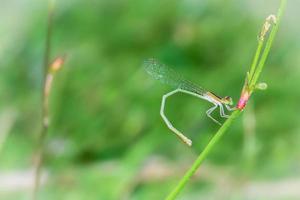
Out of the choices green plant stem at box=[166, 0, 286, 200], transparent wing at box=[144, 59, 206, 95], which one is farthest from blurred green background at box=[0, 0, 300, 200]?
green plant stem at box=[166, 0, 286, 200]

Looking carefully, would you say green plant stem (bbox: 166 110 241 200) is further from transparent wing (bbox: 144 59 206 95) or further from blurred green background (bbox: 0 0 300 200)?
blurred green background (bbox: 0 0 300 200)

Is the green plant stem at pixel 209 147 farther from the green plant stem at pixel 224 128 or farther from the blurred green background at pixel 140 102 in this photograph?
the blurred green background at pixel 140 102

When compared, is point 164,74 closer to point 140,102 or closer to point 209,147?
point 209,147

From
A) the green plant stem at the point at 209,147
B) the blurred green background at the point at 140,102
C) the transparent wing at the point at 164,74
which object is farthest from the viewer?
the blurred green background at the point at 140,102

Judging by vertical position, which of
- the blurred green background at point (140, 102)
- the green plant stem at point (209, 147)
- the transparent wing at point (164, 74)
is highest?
the blurred green background at point (140, 102)

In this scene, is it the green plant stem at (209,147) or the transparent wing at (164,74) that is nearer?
the green plant stem at (209,147)

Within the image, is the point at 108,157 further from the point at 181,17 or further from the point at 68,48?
the point at 181,17

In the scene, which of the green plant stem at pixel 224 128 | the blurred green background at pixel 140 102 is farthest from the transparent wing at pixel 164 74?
the blurred green background at pixel 140 102

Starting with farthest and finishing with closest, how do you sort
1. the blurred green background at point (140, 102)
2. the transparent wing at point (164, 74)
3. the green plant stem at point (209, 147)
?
the blurred green background at point (140, 102) < the transparent wing at point (164, 74) < the green plant stem at point (209, 147)

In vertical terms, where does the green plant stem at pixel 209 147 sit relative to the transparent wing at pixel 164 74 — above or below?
below
